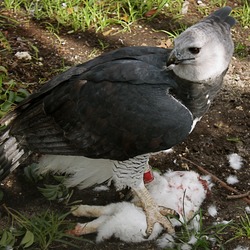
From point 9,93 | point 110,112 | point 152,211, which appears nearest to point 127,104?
point 110,112

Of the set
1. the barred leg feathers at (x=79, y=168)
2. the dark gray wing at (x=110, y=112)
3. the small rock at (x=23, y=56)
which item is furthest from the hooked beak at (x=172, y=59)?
the small rock at (x=23, y=56)

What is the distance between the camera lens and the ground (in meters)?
3.77

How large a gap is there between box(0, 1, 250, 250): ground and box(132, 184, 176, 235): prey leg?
16cm

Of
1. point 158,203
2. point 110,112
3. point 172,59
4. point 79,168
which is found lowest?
point 158,203

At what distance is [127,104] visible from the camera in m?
3.13

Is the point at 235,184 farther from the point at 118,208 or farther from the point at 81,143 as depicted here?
the point at 81,143

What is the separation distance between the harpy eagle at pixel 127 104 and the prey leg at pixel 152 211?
198mm

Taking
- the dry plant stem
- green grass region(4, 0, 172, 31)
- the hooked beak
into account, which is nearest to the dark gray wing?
the hooked beak

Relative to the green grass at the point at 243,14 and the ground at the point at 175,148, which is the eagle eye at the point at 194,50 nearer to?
the ground at the point at 175,148

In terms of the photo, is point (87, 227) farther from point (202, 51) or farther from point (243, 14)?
point (243, 14)

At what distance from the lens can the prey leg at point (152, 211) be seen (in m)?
3.62

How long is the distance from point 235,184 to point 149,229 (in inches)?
28.8

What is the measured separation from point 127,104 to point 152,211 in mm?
879

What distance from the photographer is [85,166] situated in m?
3.65
